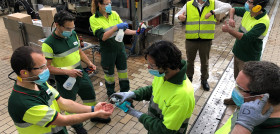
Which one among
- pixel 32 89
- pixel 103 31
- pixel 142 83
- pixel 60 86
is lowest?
pixel 142 83

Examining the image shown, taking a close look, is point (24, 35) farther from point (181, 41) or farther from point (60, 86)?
point (181, 41)

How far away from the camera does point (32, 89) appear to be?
199 cm

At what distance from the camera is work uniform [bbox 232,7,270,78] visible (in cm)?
338

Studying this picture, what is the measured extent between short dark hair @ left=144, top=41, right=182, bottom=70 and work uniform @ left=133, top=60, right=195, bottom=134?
4.3 inches

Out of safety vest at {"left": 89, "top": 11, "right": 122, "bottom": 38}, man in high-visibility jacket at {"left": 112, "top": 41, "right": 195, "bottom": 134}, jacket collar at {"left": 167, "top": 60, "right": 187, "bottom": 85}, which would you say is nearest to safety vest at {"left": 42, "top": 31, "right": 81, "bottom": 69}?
safety vest at {"left": 89, "top": 11, "right": 122, "bottom": 38}

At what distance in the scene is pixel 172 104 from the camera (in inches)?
73.0

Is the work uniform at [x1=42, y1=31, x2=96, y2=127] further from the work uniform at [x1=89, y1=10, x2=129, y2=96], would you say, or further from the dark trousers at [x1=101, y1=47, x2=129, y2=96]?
the dark trousers at [x1=101, y1=47, x2=129, y2=96]

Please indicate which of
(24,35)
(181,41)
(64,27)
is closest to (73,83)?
(64,27)

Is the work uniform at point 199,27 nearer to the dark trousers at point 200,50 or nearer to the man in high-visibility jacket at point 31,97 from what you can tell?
the dark trousers at point 200,50

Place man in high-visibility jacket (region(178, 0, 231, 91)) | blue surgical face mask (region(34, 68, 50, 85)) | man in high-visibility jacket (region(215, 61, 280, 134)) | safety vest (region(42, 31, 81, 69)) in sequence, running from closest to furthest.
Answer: man in high-visibility jacket (region(215, 61, 280, 134)), blue surgical face mask (region(34, 68, 50, 85)), safety vest (region(42, 31, 81, 69)), man in high-visibility jacket (region(178, 0, 231, 91))

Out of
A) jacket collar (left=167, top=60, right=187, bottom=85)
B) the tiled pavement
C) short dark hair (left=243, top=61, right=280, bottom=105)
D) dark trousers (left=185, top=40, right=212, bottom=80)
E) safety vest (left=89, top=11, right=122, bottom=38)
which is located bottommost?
the tiled pavement

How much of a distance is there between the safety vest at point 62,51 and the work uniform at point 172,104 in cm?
164

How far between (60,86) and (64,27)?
94 cm

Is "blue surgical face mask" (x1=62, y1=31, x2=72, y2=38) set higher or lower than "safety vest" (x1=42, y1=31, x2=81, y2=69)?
higher
